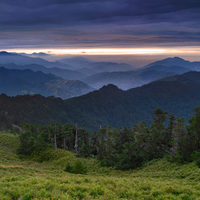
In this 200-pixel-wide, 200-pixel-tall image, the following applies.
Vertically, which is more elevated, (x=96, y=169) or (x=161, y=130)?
(x=161, y=130)

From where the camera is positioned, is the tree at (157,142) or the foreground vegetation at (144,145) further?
the tree at (157,142)

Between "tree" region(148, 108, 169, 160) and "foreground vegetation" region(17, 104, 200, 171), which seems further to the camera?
"tree" region(148, 108, 169, 160)

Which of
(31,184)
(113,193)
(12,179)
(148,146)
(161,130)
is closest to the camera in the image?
(113,193)

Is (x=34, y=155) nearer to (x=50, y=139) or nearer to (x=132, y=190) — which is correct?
(x=50, y=139)

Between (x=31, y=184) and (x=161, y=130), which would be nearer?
(x=31, y=184)

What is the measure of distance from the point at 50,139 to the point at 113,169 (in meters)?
29.8

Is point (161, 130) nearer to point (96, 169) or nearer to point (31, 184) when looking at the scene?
point (96, 169)

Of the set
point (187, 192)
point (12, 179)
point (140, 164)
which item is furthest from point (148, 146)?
point (12, 179)

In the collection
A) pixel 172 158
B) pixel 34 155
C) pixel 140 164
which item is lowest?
pixel 34 155

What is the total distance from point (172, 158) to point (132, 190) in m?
20.9

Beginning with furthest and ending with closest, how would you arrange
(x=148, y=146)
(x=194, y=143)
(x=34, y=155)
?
(x=34, y=155), (x=148, y=146), (x=194, y=143)

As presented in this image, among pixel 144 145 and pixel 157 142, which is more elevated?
pixel 157 142

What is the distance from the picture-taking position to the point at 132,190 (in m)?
14.1

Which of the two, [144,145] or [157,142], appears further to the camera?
[144,145]
